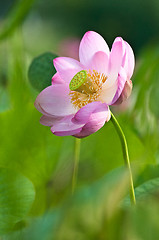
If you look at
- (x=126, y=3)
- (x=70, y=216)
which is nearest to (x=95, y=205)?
(x=70, y=216)

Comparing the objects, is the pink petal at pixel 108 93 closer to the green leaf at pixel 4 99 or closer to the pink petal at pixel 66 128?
the pink petal at pixel 66 128

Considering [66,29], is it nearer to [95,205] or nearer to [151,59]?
[151,59]

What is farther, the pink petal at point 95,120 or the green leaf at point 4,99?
the green leaf at point 4,99

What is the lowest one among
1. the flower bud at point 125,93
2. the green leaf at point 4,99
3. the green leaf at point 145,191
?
the green leaf at point 4,99

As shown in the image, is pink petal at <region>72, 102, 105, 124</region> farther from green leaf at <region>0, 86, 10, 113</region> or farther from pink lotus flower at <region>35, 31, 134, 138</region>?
green leaf at <region>0, 86, 10, 113</region>

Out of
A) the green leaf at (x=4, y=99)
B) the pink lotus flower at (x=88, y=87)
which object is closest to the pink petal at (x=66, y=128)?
the pink lotus flower at (x=88, y=87)

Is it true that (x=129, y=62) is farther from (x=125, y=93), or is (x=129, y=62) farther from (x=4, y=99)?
(x=4, y=99)
